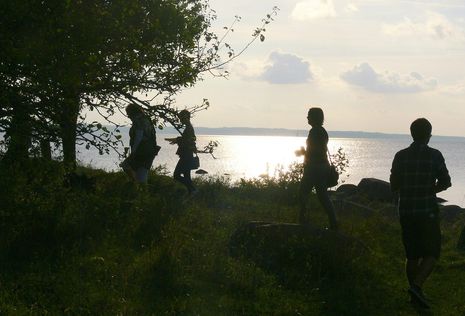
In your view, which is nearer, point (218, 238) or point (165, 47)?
point (218, 238)

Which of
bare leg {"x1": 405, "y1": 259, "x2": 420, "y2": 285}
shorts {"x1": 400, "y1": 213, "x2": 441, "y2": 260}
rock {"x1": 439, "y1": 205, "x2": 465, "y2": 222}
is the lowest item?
rock {"x1": 439, "y1": 205, "x2": 465, "y2": 222}

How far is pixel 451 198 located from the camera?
46.6m

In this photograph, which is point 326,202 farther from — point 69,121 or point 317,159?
point 69,121

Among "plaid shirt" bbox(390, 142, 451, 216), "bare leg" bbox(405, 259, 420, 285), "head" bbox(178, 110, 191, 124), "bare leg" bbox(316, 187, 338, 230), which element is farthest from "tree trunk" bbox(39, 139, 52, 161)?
"bare leg" bbox(405, 259, 420, 285)

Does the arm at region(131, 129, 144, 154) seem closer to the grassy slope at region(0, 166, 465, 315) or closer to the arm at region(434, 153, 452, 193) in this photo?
the grassy slope at region(0, 166, 465, 315)

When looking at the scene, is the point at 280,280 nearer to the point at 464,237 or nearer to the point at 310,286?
the point at 310,286

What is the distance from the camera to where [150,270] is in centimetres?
838

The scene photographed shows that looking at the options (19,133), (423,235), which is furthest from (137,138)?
(423,235)

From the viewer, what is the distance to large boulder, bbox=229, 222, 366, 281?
940 centimetres

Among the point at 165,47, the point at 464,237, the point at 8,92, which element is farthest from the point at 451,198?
the point at 8,92

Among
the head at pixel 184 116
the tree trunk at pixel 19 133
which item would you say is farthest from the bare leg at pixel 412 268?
the tree trunk at pixel 19 133

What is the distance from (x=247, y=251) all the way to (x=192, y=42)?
421 cm

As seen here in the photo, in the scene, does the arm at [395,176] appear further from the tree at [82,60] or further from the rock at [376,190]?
the rock at [376,190]

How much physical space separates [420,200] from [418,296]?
114 cm
